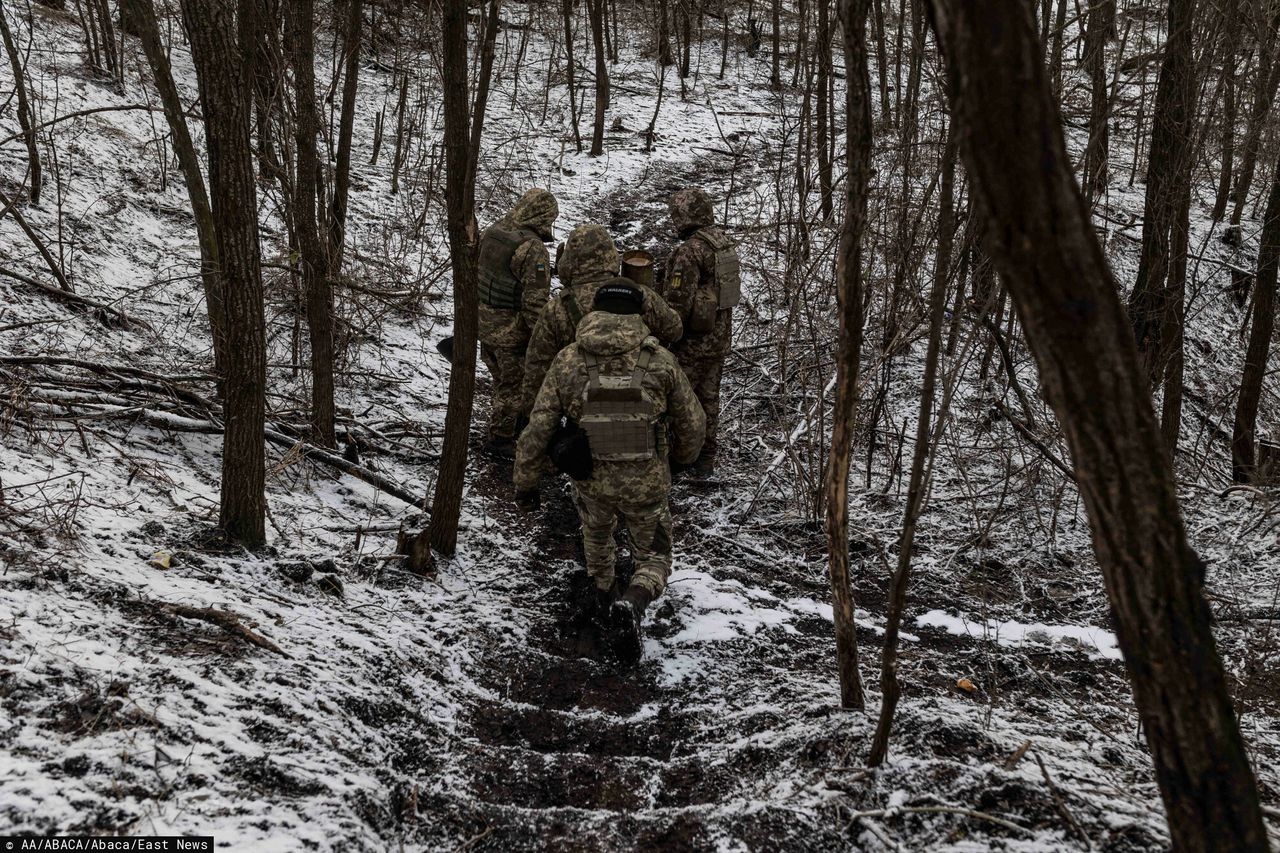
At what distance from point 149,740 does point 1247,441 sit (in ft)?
30.6

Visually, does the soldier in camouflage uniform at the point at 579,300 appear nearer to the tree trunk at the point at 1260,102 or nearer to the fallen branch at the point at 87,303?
the fallen branch at the point at 87,303

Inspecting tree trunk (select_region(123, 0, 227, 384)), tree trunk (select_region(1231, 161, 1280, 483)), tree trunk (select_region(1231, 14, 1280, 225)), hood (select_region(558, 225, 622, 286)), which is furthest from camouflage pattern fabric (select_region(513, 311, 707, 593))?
tree trunk (select_region(1231, 14, 1280, 225))

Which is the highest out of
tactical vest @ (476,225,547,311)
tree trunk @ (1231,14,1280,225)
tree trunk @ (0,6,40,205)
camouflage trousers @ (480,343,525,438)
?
tree trunk @ (1231,14,1280,225)

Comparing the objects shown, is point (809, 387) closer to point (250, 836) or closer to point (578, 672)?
point (578, 672)

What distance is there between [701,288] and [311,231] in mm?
3090

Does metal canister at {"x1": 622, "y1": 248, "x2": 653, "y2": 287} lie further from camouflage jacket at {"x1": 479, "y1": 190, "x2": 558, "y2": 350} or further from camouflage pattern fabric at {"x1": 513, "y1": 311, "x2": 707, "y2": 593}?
camouflage pattern fabric at {"x1": 513, "y1": 311, "x2": 707, "y2": 593}

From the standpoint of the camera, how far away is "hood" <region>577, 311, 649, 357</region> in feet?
15.5

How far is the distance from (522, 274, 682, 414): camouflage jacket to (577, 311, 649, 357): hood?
1.14 m

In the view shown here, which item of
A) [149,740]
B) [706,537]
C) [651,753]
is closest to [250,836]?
[149,740]

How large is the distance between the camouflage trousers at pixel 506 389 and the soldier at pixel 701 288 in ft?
4.59

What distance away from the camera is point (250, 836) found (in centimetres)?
256

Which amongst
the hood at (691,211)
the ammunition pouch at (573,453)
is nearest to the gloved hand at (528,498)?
the ammunition pouch at (573,453)

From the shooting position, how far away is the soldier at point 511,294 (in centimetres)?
699

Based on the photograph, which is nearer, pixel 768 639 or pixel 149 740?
pixel 149 740
